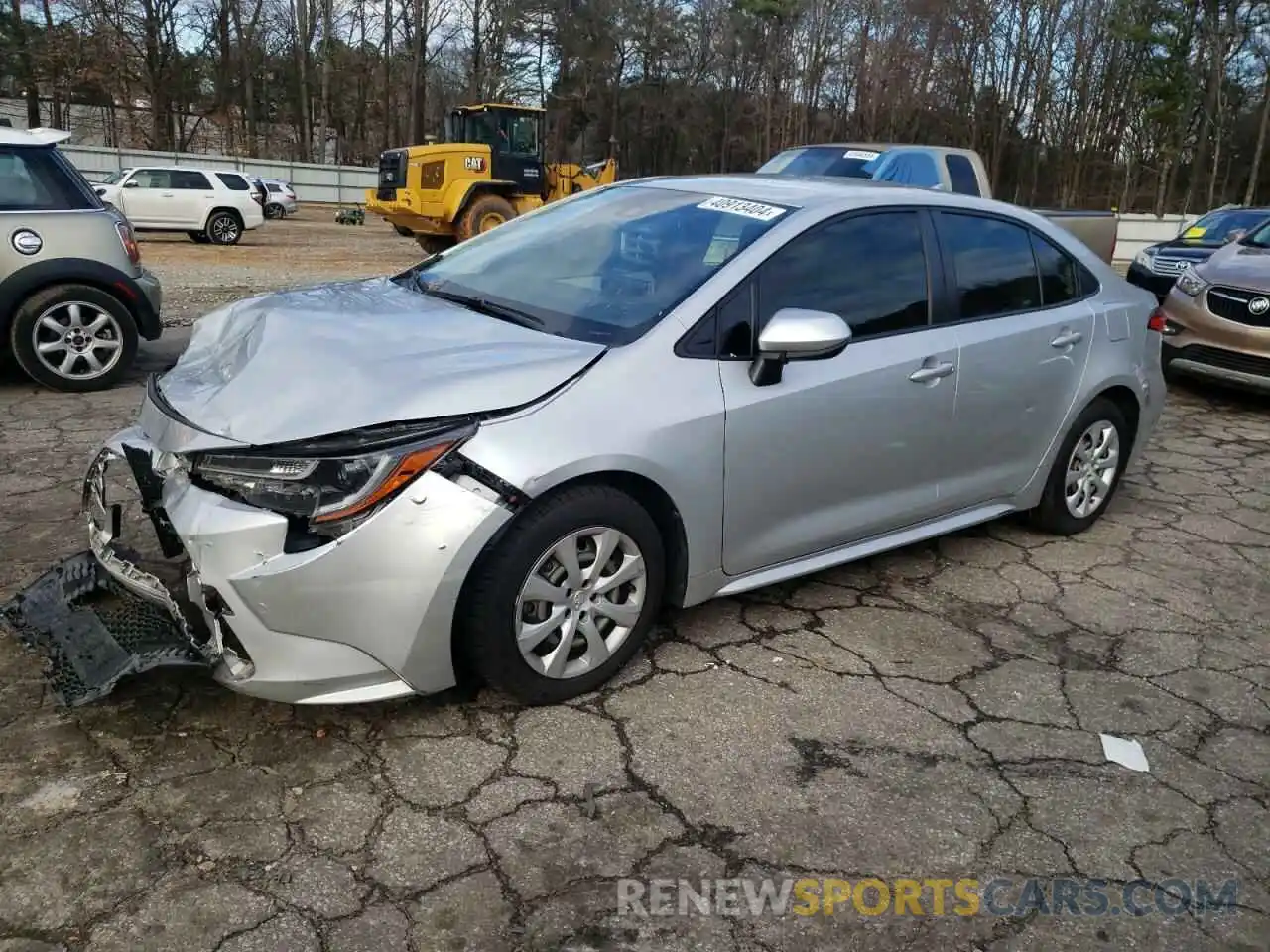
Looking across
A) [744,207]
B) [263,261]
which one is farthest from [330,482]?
[263,261]

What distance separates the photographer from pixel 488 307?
3.41m

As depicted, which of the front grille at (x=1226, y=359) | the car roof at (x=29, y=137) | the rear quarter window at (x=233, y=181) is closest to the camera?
the car roof at (x=29, y=137)

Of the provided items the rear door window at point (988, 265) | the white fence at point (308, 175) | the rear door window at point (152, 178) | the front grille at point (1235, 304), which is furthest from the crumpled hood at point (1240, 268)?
the white fence at point (308, 175)

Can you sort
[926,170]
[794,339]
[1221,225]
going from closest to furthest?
1. [794,339]
2. [926,170]
3. [1221,225]

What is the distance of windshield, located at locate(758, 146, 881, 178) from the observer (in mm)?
10242

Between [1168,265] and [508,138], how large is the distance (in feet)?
42.4

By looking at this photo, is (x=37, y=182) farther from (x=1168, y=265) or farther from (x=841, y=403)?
(x=1168, y=265)

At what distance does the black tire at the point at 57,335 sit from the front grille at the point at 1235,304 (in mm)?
7933

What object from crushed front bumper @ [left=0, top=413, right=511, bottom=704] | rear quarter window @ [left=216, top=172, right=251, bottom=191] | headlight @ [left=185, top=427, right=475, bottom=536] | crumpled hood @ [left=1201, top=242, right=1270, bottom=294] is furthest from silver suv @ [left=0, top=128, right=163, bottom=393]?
rear quarter window @ [left=216, top=172, right=251, bottom=191]

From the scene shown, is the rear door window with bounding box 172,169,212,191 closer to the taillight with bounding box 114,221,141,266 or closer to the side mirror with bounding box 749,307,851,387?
the taillight with bounding box 114,221,141,266

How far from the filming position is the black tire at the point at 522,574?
106 inches

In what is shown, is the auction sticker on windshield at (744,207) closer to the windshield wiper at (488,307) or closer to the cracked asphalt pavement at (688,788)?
the windshield wiper at (488,307)

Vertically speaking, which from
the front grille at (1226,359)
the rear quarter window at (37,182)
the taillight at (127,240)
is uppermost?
the rear quarter window at (37,182)

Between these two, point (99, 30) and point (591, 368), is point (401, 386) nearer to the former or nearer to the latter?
point (591, 368)
